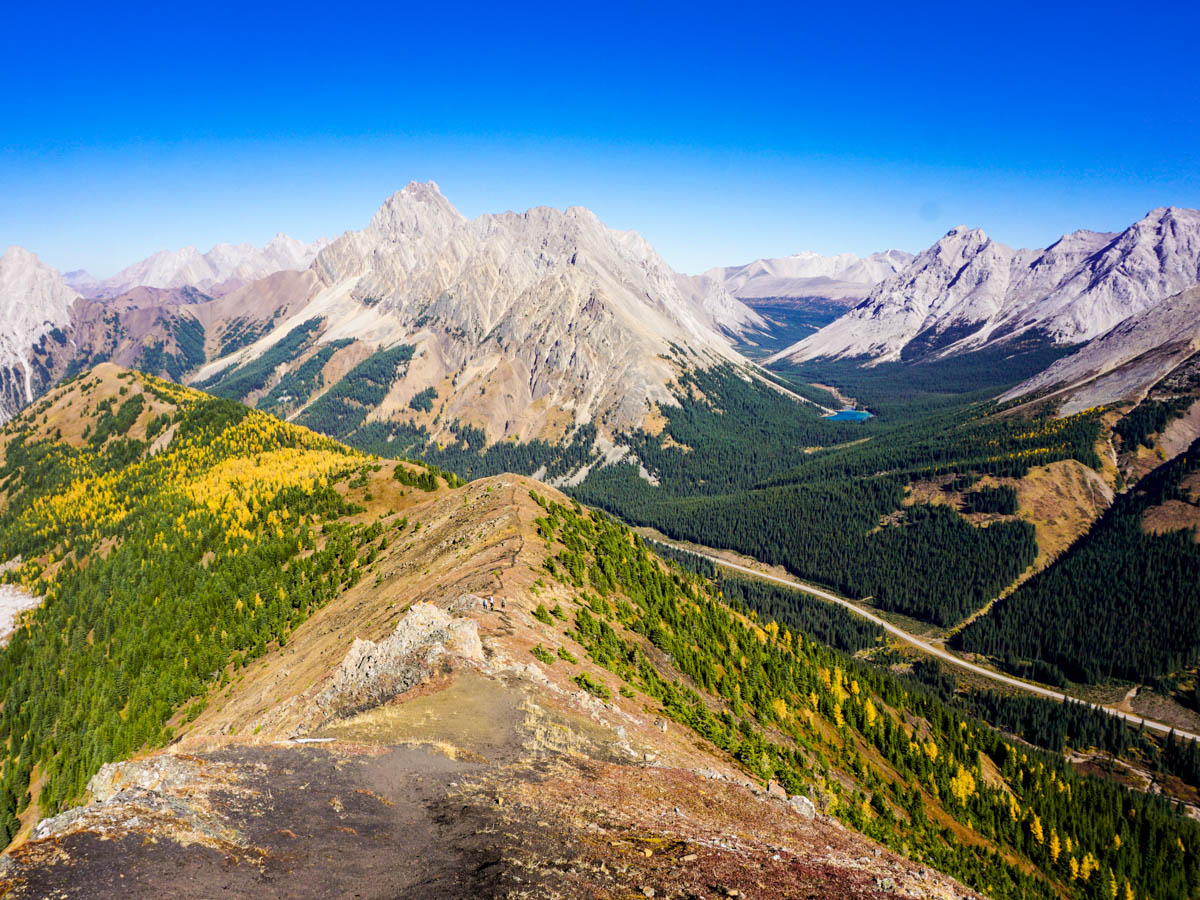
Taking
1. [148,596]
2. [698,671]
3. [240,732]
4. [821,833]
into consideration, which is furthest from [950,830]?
[148,596]

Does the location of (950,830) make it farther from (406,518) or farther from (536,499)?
(406,518)

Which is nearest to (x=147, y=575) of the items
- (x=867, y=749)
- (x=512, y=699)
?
(x=512, y=699)

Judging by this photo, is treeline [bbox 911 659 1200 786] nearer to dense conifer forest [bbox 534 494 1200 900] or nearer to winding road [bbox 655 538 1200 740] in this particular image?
winding road [bbox 655 538 1200 740]

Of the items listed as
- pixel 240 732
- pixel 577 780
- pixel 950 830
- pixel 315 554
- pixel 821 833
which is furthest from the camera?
pixel 315 554

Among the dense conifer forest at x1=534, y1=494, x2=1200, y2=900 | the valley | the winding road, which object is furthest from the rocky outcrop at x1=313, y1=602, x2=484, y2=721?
the winding road

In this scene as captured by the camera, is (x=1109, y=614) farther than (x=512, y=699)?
Yes

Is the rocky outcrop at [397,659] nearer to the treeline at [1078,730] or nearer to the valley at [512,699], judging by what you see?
the valley at [512,699]

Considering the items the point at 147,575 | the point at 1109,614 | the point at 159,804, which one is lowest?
the point at 1109,614

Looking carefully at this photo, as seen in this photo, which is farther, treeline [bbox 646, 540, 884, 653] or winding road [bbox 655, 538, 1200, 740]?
treeline [bbox 646, 540, 884, 653]

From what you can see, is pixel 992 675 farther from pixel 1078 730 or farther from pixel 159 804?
pixel 159 804
